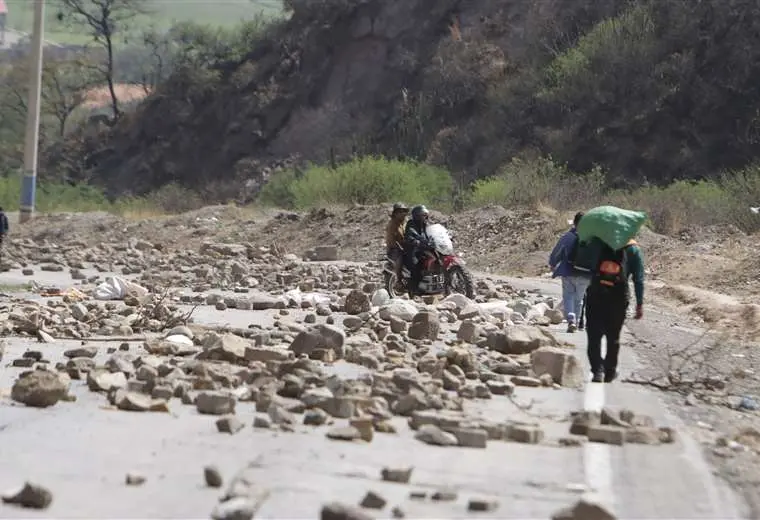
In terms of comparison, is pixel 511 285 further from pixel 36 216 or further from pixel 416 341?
pixel 36 216

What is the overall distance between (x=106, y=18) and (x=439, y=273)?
64160 mm

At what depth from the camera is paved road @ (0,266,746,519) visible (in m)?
7.20

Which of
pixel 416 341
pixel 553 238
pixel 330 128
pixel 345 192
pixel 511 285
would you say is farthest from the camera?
pixel 330 128

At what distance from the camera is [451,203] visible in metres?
51.2

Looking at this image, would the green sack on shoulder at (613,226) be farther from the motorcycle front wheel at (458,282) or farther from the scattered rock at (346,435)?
the motorcycle front wheel at (458,282)

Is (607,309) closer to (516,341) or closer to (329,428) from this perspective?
(516,341)

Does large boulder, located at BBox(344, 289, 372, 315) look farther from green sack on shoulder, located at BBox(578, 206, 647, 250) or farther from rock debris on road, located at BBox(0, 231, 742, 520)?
green sack on shoulder, located at BBox(578, 206, 647, 250)

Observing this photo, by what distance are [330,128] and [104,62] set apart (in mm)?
23974

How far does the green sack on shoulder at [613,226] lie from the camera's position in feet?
40.0

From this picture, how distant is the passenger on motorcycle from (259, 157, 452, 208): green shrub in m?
27.9

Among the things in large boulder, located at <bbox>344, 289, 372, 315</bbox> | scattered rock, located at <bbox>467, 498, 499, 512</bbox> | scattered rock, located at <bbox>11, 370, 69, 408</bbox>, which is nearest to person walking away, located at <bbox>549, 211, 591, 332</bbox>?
large boulder, located at <bbox>344, 289, 372, 315</bbox>

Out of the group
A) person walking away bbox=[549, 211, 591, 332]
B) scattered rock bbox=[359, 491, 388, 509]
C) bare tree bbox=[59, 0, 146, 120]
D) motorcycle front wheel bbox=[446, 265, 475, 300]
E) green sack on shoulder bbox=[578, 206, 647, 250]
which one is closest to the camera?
scattered rock bbox=[359, 491, 388, 509]

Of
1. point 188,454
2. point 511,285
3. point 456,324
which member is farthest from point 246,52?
point 188,454

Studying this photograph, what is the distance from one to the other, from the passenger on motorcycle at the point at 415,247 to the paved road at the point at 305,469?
431 inches
